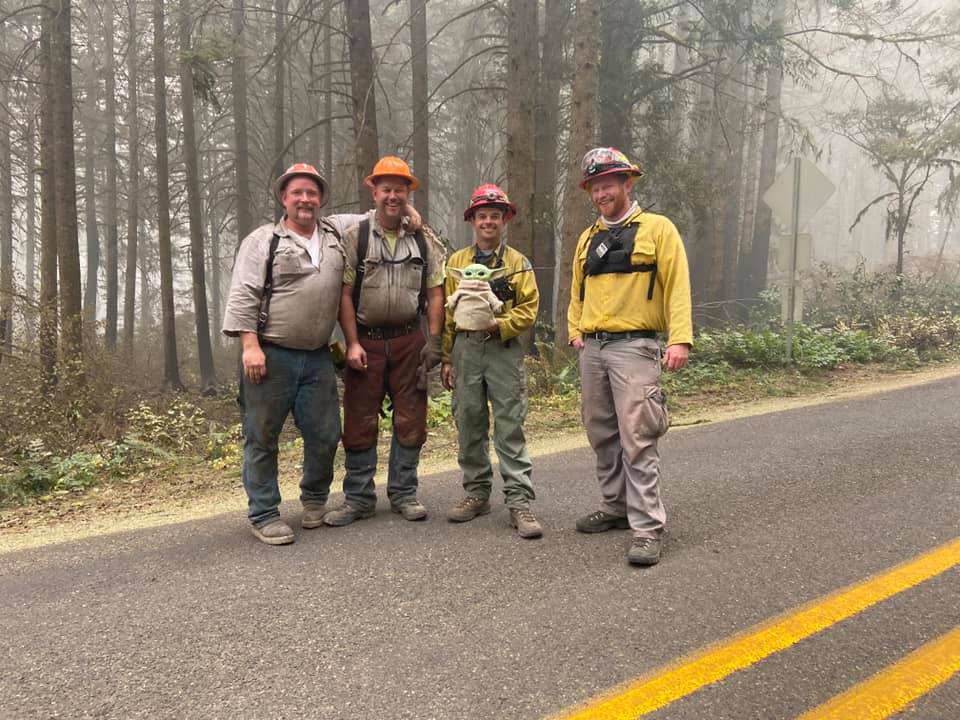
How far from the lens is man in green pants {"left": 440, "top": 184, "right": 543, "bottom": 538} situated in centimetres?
447

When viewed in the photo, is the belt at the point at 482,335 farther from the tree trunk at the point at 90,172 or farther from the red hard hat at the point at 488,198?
the tree trunk at the point at 90,172

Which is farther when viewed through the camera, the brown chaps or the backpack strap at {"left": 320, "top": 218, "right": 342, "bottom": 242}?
the brown chaps

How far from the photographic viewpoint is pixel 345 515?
464 cm

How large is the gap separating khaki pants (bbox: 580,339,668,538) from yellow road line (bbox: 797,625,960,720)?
1387mm

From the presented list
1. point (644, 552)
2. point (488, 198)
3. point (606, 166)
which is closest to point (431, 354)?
point (488, 198)

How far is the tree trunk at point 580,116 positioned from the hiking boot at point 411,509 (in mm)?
6581

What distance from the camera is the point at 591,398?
4301mm

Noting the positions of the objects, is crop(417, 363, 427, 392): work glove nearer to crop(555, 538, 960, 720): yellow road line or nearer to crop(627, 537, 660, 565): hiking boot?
crop(627, 537, 660, 565): hiking boot

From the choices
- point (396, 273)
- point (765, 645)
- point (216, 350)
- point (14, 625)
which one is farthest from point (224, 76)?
point (765, 645)

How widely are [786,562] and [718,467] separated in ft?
6.85

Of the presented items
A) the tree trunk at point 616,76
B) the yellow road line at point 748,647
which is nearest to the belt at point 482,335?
the yellow road line at point 748,647

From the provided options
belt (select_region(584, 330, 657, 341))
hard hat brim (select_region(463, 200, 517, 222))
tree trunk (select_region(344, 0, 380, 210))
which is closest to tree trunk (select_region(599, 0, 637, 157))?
tree trunk (select_region(344, 0, 380, 210))

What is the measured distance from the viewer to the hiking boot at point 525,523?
417 centimetres

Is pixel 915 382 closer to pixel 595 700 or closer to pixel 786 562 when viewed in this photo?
pixel 786 562
